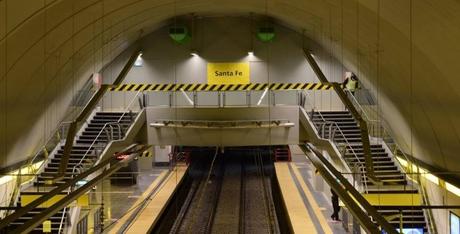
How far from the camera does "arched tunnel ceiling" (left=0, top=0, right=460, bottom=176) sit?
7.83 meters

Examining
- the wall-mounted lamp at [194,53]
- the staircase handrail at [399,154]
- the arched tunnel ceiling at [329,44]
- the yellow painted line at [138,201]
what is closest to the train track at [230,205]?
the yellow painted line at [138,201]

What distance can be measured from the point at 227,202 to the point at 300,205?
4172 mm

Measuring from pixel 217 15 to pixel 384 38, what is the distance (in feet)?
32.5

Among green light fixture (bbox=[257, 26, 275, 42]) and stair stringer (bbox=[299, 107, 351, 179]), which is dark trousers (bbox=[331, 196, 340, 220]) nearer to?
stair stringer (bbox=[299, 107, 351, 179])

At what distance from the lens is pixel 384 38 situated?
418 inches

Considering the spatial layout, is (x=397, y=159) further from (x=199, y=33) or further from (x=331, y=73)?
(x=199, y=33)

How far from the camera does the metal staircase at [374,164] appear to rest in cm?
1217

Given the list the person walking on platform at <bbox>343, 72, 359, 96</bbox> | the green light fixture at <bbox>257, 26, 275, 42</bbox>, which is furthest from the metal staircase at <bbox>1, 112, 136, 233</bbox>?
the person walking on platform at <bbox>343, 72, 359, 96</bbox>

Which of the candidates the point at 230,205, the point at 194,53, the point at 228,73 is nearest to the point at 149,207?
the point at 230,205

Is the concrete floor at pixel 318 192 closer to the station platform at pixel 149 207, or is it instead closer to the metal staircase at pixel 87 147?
the station platform at pixel 149 207

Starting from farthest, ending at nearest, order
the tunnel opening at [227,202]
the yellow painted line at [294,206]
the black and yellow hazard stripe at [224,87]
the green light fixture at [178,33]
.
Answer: the green light fixture at [178,33], the black and yellow hazard stripe at [224,87], the tunnel opening at [227,202], the yellow painted line at [294,206]

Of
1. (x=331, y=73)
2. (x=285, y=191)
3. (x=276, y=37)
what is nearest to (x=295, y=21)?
(x=276, y=37)

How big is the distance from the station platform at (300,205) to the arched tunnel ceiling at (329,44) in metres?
3.30

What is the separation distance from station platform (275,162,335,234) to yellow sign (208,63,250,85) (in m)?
4.47
